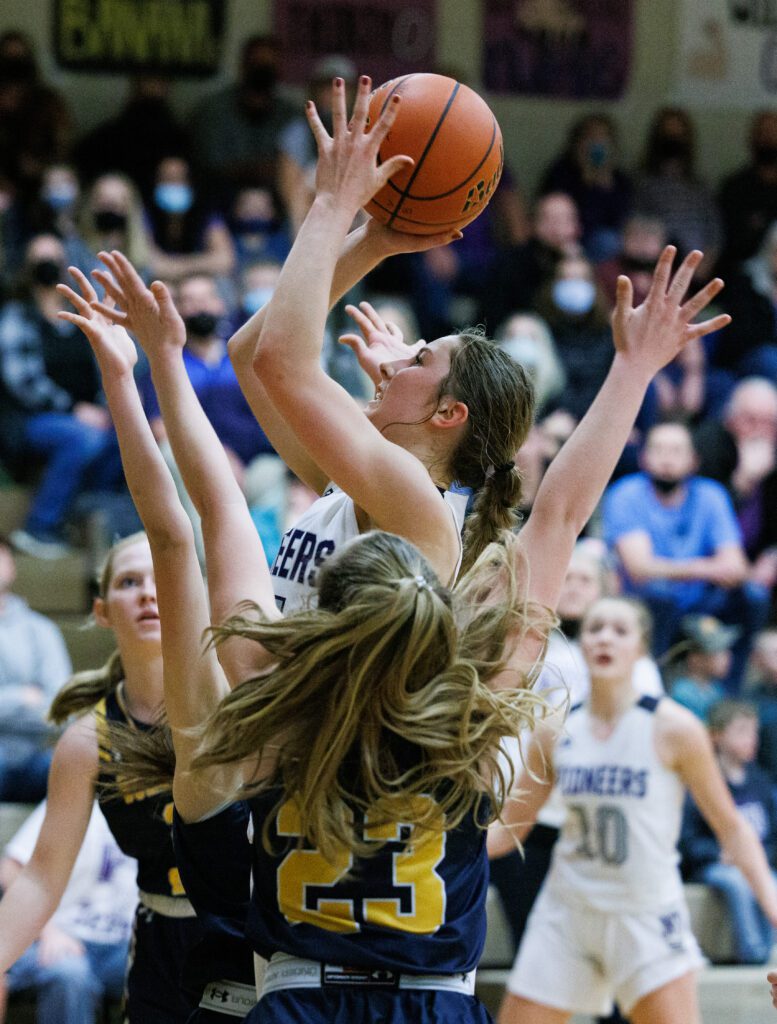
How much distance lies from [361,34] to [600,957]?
7.21 m

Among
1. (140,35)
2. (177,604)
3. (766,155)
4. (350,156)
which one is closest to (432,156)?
(350,156)

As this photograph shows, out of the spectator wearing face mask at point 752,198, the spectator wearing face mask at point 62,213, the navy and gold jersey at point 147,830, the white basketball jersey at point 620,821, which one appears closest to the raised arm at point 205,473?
the navy and gold jersey at point 147,830

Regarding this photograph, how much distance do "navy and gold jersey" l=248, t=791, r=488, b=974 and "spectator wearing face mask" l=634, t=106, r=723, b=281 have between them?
805 centimetres

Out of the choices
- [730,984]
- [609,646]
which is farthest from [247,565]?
[730,984]

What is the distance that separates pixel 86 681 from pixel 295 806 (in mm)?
1535

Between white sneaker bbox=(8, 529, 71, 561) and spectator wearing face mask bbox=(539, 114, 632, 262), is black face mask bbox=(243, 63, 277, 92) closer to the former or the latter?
spectator wearing face mask bbox=(539, 114, 632, 262)

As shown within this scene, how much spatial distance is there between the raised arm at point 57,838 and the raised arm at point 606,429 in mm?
1214

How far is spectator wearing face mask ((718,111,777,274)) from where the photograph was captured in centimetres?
1008

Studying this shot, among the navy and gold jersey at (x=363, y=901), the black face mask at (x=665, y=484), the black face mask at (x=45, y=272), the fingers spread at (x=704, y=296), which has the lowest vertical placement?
the black face mask at (x=665, y=484)

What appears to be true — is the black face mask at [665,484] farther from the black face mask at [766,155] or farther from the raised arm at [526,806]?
the black face mask at [766,155]

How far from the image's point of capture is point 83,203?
8.66 m

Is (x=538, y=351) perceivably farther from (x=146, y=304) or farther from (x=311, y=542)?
(x=146, y=304)

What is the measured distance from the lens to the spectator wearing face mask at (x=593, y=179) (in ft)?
32.9

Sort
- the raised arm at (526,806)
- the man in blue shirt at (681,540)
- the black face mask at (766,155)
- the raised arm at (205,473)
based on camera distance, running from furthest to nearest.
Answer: the black face mask at (766,155), the man in blue shirt at (681,540), the raised arm at (526,806), the raised arm at (205,473)
